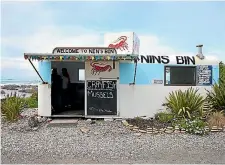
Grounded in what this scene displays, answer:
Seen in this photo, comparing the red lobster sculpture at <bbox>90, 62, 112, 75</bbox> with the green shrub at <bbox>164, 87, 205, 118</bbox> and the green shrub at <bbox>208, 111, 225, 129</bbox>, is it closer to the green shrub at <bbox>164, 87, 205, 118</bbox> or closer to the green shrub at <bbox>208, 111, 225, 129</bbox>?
the green shrub at <bbox>164, 87, 205, 118</bbox>

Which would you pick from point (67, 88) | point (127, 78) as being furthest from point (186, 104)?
point (67, 88)

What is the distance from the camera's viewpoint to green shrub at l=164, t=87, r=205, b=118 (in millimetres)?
11750

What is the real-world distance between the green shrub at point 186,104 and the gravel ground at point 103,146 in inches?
77.5

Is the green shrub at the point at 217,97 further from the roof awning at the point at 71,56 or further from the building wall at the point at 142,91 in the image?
the roof awning at the point at 71,56

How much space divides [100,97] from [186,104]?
3.46m

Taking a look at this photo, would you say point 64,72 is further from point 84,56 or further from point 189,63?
point 189,63

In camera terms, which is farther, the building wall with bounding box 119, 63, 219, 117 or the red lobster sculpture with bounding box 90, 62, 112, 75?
the building wall with bounding box 119, 63, 219, 117

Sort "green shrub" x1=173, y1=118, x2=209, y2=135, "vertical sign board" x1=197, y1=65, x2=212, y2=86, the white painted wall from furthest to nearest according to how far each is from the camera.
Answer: "vertical sign board" x1=197, y1=65, x2=212, y2=86
the white painted wall
"green shrub" x1=173, y1=118, x2=209, y2=135

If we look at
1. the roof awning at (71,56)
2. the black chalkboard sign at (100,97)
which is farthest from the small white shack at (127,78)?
the roof awning at (71,56)

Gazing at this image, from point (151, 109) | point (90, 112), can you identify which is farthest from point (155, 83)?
point (90, 112)

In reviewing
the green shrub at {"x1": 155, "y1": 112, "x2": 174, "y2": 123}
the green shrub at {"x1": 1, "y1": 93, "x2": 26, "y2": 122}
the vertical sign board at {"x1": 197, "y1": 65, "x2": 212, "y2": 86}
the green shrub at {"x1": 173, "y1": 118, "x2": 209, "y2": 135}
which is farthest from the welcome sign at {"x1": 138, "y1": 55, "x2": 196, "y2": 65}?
the green shrub at {"x1": 1, "y1": 93, "x2": 26, "y2": 122}

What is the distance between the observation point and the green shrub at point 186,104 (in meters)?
11.8

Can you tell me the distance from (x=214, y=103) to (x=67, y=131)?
631 cm

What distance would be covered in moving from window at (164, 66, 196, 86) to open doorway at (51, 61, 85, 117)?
13.2ft
